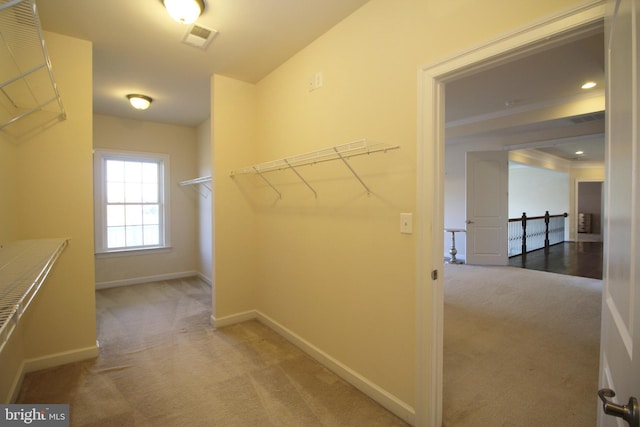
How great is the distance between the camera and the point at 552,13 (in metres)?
1.25

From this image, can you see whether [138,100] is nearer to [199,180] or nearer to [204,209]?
[199,180]

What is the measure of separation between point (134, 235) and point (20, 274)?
163 inches

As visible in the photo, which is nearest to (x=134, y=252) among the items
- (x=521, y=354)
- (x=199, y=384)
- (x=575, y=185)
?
(x=199, y=384)

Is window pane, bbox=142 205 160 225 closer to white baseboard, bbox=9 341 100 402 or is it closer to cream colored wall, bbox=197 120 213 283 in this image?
cream colored wall, bbox=197 120 213 283

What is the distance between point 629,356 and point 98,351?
3362 millimetres

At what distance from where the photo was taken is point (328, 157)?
2.39 m

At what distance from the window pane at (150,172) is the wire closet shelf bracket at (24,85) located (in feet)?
9.20

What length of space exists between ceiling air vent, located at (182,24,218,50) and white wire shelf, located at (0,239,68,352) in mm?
1841

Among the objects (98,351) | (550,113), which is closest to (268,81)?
(98,351)

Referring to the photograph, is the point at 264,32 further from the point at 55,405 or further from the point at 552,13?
the point at 55,405

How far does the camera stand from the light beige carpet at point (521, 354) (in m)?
1.92

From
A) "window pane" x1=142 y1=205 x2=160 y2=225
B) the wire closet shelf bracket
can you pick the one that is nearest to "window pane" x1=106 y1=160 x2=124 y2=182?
"window pane" x1=142 y1=205 x2=160 y2=225

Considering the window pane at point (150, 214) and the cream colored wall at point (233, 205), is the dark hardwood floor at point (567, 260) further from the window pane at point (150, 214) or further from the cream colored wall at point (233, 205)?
the window pane at point (150, 214)

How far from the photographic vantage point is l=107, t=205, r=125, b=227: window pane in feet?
15.7
